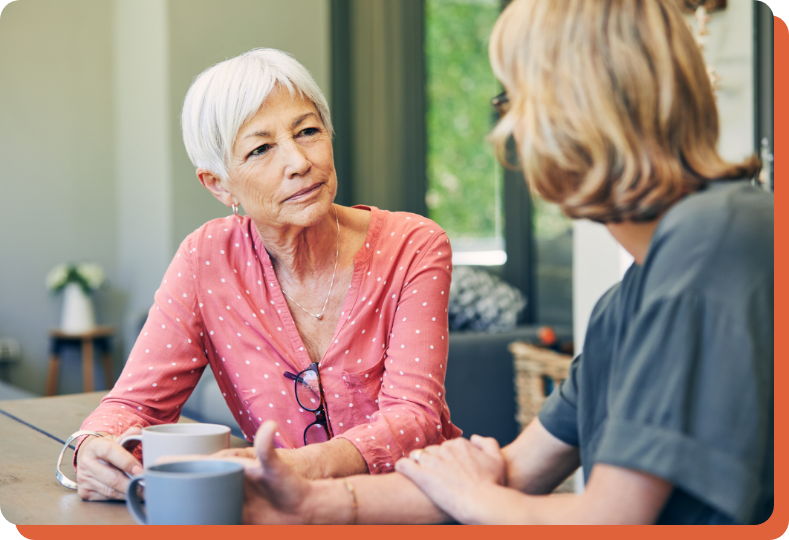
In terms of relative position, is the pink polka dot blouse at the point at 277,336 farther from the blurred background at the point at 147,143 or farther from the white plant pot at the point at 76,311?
the white plant pot at the point at 76,311

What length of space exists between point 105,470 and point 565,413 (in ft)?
1.97

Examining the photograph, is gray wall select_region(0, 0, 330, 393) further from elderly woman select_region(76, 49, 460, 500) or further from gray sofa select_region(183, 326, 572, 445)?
elderly woman select_region(76, 49, 460, 500)

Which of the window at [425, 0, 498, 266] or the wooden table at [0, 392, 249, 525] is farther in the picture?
the window at [425, 0, 498, 266]

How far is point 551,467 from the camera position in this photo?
0.94m

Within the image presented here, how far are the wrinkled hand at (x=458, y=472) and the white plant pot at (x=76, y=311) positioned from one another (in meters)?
3.91

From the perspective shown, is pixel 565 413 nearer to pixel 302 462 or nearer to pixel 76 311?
pixel 302 462

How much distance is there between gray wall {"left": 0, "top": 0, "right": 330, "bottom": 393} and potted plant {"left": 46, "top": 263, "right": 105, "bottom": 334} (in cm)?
22

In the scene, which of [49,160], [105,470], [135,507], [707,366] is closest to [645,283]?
[707,366]

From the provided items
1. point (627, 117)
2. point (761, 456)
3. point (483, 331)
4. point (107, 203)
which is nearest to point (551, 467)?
point (761, 456)

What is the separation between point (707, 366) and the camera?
2.06 ft

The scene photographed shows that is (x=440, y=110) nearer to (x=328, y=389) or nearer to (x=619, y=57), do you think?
(x=328, y=389)

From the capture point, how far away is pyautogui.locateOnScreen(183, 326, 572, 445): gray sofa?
3.12 meters

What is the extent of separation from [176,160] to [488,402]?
2146 mm

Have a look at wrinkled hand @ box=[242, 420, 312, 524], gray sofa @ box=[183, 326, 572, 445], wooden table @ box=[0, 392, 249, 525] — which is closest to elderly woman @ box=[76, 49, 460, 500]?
wooden table @ box=[0, 392, 249, 525]
